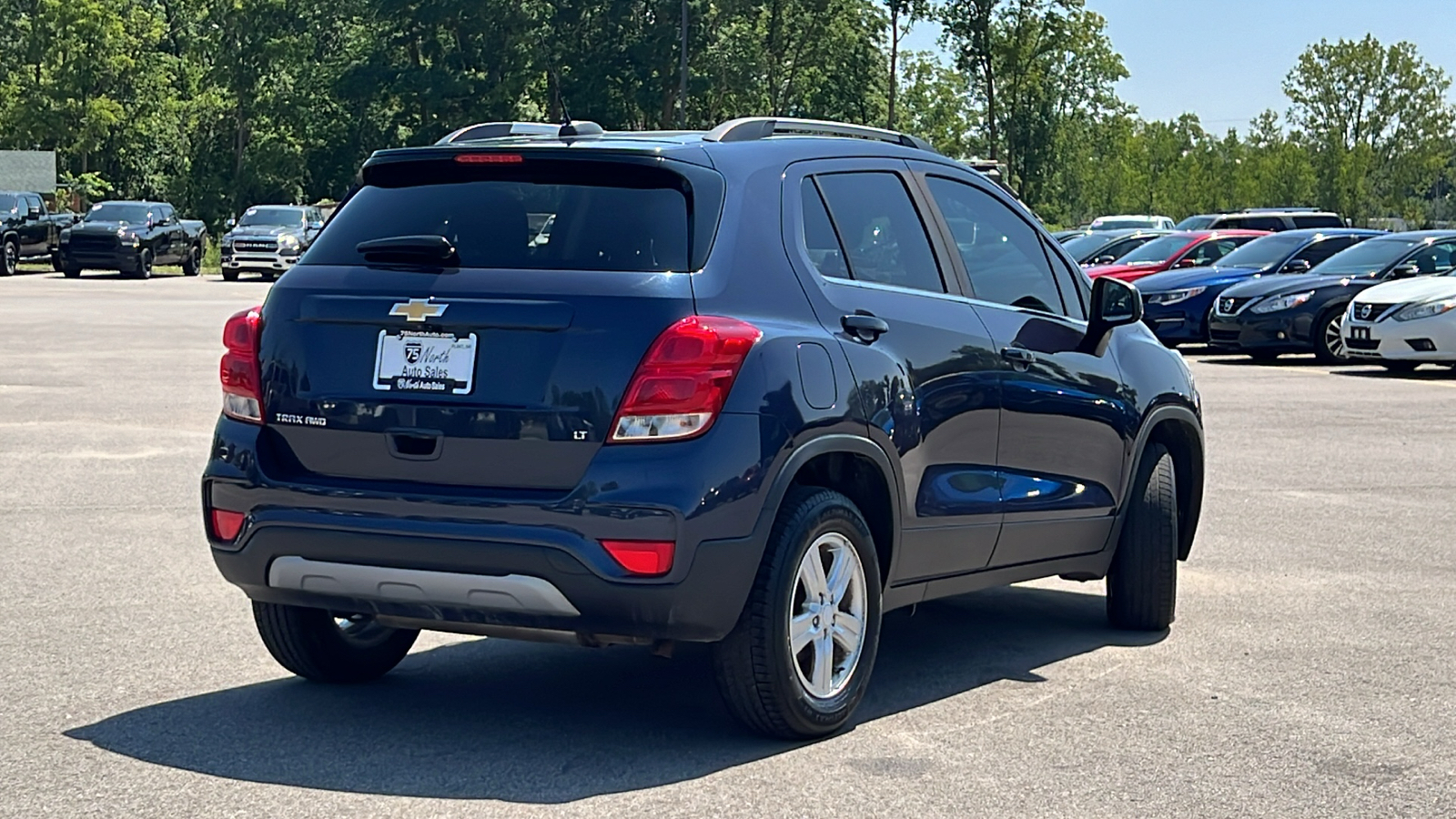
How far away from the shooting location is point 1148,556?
730 centimetres

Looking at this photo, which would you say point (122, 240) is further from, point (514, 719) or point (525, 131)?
point (514, 719)

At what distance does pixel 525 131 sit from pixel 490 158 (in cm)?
68

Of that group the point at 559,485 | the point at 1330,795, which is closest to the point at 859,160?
the point at 559,485

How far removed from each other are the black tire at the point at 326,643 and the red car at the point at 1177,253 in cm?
2392

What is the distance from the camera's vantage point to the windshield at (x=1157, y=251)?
30344mm

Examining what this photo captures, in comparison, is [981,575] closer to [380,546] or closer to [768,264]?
[768,264]

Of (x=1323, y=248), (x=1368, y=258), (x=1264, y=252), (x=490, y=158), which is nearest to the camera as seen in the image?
(x=490, y=158)

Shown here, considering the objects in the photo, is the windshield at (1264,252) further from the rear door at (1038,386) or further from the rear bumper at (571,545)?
the rear bumper at (571,545)

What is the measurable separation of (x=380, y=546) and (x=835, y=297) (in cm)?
147

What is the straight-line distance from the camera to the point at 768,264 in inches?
217

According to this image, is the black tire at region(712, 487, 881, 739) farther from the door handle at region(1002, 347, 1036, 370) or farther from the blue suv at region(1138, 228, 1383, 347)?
the blue suv at region(1138, 228, 1383, 347)

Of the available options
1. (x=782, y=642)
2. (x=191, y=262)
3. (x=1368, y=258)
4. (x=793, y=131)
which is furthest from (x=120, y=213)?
(x=782, y=642)

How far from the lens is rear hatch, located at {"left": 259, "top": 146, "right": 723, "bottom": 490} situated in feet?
17.0

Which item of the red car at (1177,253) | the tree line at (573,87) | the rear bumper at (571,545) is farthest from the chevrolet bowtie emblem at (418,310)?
the tree line at (573,87)
